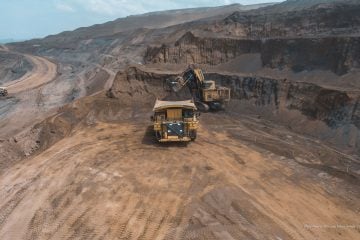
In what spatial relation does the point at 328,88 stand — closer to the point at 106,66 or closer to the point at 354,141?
the point at 354,141

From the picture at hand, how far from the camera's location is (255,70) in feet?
104

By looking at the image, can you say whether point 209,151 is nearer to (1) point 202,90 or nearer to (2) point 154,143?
(2) point 154,143

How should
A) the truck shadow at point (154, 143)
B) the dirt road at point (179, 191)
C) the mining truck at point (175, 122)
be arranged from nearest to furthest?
the dirt road at point (179, 191)
the mining truck at point (175, 122)
the truck shadow at point (154, 143)

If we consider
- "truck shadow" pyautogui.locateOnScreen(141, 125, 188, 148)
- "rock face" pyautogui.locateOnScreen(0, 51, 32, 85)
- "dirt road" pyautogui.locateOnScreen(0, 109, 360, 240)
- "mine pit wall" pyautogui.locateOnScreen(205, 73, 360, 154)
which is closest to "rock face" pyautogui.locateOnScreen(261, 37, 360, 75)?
"mine pit wall" pyautogui.locateOnScreen(205, 73, 360, 154)

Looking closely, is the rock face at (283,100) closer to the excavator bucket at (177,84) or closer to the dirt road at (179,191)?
the excavator bucket at (177,84)

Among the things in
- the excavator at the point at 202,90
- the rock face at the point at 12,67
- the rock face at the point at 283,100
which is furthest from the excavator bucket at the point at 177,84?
the rock face at the point at 12,67

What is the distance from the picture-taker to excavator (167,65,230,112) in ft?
85.9

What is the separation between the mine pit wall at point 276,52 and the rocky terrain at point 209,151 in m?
0.09

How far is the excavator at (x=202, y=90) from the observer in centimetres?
2617

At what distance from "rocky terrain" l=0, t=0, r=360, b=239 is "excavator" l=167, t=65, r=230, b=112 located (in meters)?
0.81

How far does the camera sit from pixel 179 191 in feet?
50.4

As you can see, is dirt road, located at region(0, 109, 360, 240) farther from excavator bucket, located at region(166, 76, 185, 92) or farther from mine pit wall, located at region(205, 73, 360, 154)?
excavator bucket, located at region(166, 76, 185, 92)

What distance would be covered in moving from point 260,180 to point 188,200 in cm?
349

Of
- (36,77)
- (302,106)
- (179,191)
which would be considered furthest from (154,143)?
(36,77)
